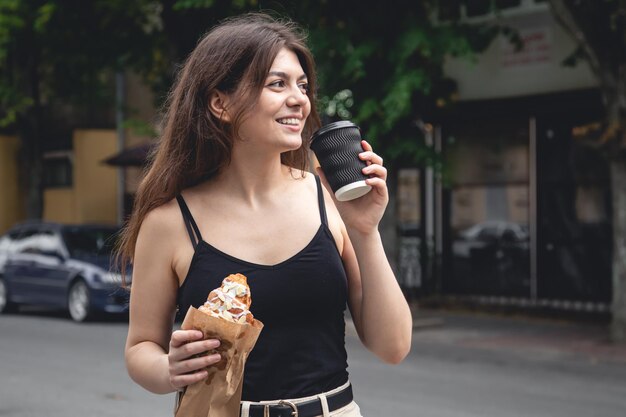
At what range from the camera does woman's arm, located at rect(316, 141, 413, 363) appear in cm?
244

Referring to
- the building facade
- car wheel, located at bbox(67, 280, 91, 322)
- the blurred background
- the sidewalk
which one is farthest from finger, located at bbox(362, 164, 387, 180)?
car wheel, located at bbox(67, 280, 91, 322)

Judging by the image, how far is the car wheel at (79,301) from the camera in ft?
51.1

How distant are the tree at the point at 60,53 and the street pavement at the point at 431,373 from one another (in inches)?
284

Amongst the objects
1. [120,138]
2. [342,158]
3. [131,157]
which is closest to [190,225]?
[342,158]

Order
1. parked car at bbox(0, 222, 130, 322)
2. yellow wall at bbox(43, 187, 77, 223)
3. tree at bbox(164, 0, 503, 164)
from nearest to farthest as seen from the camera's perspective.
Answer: tree at bbox(164, 0, 503, 164)
parked car at bbox(0, 222, 130, 322)
yellow wall at bbox(43, 187, 77, 223)

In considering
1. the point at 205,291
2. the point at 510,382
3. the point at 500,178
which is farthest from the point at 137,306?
the point at 500,178

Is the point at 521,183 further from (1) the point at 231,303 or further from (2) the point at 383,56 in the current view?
(1) the point at 231,303

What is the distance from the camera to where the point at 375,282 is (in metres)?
2.46

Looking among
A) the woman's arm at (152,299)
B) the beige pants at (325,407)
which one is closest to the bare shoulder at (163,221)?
the woman's arm at (152,299)

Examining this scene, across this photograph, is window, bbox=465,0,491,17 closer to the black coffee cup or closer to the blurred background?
the blurred background

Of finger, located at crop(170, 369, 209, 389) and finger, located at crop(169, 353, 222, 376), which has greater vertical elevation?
finger, located at crop(169, 353, 222, 376)

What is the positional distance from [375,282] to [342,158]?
324 millimetres

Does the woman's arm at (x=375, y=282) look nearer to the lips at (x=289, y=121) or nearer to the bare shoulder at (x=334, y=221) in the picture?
the bare shoulder at (x=334, y=221)

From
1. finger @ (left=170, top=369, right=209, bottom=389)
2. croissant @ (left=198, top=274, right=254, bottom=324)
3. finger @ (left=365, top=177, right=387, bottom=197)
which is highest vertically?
finger @ (left=365, top=177, right=387, bottom=197)
